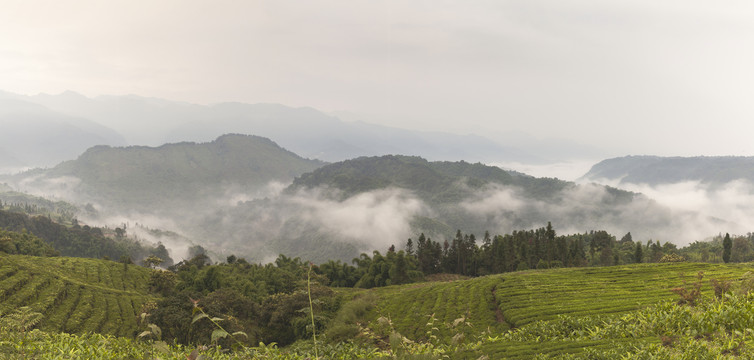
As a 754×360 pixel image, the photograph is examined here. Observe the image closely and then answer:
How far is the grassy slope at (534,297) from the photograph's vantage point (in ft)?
116

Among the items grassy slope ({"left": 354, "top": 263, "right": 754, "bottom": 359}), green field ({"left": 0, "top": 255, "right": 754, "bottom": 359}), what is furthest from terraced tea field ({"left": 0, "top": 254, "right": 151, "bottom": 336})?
grassy slope ({"left": 354, "top": 263, "right": 754, "bottom": 359})

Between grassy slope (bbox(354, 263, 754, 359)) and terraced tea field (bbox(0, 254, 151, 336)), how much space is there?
45.6 metres

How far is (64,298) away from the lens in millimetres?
65688

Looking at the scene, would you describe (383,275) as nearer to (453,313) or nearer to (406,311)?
(406,311)

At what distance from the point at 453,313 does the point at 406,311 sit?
8.96m

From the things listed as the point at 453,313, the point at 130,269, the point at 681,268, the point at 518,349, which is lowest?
the point at 130,269

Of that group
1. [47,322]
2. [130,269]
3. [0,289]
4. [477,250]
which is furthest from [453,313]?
[130,269]

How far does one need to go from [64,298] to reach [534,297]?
79002mm

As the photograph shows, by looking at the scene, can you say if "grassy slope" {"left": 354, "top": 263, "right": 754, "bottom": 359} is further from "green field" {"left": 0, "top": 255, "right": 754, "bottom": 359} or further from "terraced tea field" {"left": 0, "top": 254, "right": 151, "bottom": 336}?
"terraced tea field" {"left": 0, "top": 254, "right": 151, "bottom": 336}

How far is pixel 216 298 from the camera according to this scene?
4578cm

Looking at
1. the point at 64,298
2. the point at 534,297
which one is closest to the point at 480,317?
the point at 534,297

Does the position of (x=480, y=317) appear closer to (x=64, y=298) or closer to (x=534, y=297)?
(x=534, y=297)

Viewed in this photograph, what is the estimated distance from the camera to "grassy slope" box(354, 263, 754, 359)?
35.4 metres

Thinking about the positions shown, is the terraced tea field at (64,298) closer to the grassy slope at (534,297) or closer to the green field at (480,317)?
the green field at (480,317)
